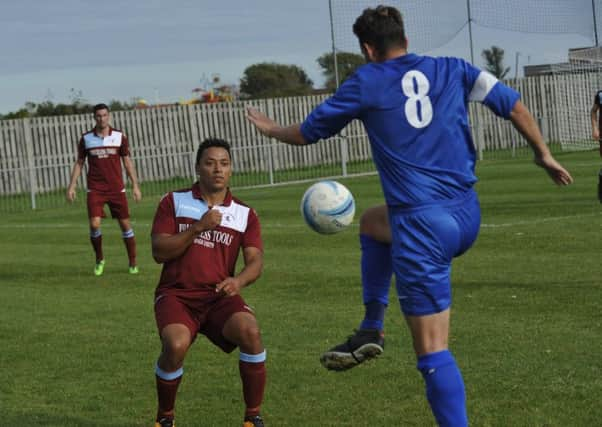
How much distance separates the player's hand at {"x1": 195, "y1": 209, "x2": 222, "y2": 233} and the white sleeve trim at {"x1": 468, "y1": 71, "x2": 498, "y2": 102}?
5.77 feet

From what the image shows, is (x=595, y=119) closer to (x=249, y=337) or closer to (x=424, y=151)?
(x=249, y=337)

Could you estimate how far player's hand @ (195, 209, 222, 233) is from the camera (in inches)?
265

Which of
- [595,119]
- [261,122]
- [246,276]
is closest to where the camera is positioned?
[261,122]

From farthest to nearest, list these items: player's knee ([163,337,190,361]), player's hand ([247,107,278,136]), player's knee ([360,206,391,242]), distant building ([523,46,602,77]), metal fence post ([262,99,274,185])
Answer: metal fence post ([262,99,274,185])
distant building ([523,46,602,77])
player's knee ([163,337,190,361])
player's knee ([360,206,391,242])
player's hand ([247,107,278,136])

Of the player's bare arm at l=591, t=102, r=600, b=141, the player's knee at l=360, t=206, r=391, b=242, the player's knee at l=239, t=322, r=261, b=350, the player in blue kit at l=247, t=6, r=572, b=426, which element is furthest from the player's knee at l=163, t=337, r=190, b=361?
the player's bare arm at l=591, t=102, r=600, b=141

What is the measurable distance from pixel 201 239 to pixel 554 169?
2.28 meters

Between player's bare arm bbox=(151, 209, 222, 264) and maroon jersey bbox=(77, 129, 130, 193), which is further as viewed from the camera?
maroon jersey bbox=(77, 129, 130, 193)

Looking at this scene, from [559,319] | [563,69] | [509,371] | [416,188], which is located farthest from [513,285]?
[563,69]

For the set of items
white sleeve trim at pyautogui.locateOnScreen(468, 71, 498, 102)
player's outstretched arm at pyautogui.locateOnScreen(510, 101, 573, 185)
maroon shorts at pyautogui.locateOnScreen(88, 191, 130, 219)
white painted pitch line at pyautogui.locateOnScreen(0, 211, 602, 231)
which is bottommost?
white painted pitch line at pyautogui.locateOnScreen(0, 211, 602, 231)

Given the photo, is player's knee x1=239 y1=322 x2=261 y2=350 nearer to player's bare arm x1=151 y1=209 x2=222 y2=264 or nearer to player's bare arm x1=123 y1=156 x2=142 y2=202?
player's bare arm x1=151 y1=209 x2=222 y2=264

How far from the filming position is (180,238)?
6816mm

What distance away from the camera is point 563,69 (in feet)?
78.1

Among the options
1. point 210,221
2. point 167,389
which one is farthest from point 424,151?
point 167,389

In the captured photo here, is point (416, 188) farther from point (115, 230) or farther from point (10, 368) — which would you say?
point (115, 230)
